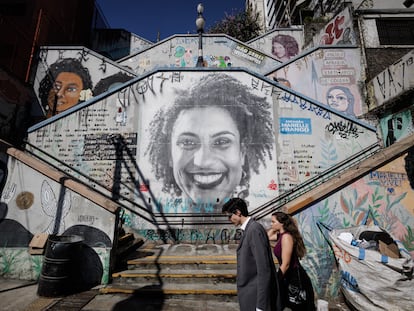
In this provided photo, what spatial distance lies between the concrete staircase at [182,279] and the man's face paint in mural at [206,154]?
7.84ft

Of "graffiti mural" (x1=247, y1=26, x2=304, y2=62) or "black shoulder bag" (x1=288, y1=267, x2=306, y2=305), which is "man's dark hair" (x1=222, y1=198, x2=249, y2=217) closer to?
"black shoulder bag" (x1=288, y1=267, x2=306, y2=305)

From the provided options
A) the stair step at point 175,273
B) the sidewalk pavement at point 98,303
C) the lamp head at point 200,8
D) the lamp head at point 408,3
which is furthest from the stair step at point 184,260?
the lamp head at point 408,3

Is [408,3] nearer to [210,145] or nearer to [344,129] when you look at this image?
[344,129]

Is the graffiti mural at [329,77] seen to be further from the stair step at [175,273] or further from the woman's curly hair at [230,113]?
the stair step at [175,273]

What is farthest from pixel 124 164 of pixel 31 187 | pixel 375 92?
pixel 375 92

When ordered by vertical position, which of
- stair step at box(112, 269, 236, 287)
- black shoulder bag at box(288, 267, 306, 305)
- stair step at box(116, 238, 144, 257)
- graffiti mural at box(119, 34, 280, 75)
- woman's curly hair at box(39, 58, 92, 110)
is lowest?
stair step at box(112, 269, 236, 287)

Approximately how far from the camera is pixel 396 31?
1177cm

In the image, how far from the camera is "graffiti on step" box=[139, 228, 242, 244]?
7336 millimetres

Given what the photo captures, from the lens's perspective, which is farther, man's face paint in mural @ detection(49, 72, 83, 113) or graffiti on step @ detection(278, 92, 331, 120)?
man's face paint in mural @ detection(49, 72, 83, 113)

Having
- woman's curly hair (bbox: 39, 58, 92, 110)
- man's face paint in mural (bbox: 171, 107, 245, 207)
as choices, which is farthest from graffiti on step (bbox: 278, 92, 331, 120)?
woman's curly hair (bbox: 39, 58, 92, 110)

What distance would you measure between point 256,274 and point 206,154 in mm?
6029

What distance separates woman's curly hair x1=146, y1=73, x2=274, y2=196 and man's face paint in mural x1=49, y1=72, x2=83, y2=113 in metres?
6.41

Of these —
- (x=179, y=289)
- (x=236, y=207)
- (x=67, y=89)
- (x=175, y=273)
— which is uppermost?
(x=67, y=89)

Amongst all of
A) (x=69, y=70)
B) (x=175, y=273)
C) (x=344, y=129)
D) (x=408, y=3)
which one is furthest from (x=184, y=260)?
(x=408, y=3)
